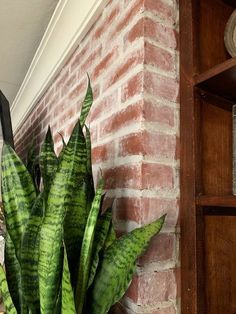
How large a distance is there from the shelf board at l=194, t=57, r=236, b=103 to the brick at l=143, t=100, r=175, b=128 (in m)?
0.12

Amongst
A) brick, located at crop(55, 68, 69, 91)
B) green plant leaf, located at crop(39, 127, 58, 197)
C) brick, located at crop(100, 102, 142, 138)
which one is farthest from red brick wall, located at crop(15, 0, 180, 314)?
brick, located at crop(55, 68, 69, 91)

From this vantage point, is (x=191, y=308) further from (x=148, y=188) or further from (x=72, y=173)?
(x=72, y=173)

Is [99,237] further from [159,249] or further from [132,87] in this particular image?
[132,87]

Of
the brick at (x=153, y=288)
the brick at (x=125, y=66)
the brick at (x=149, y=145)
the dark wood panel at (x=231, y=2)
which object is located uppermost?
the dark wood panel at (x=231, y=2)

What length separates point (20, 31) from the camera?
70.6 inches

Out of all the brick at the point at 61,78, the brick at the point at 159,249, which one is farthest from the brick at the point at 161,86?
the brick at the point at 61,78

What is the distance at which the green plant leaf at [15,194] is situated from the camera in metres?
0.77

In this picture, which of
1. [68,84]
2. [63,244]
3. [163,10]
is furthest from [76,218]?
[68,84]

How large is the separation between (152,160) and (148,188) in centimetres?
9

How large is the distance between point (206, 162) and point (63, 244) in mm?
503

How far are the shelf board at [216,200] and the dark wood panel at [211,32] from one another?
40cm

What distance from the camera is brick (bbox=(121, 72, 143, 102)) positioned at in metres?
0.90

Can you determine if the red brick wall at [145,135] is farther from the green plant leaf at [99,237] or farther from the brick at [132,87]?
the green plant leaf at [99,237]

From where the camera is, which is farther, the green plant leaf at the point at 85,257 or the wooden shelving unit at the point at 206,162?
the wooden shelving unit at the point at 206,162
